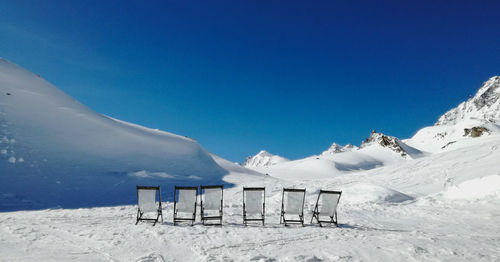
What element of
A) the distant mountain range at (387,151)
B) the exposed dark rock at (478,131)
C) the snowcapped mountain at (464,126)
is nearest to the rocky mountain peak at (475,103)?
the snowcapped mountain at (464,126)

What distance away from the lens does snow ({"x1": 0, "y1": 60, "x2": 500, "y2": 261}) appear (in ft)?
18.6

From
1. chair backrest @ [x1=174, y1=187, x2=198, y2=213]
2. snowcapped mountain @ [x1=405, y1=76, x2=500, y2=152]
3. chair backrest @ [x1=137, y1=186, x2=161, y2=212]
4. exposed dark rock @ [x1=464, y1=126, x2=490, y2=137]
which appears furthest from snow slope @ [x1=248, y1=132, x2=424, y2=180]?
chair backrest @ [x1=137, y1=186, x2=161, y2=212]

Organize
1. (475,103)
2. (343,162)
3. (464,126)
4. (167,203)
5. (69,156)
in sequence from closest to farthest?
(167,203)
(69,156)
(343,162)
(464,126)
(475,103)

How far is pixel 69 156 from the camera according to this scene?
19625 millimetres

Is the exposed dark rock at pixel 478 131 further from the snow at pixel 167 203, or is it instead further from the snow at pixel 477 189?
the snow at pixel 477 189

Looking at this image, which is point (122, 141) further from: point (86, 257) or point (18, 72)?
point (86, 257)

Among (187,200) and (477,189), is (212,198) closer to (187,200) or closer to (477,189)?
(187,200)

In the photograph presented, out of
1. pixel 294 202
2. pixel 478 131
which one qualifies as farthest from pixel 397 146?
pixel 294 202

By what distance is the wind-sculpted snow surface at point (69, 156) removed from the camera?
15180mm

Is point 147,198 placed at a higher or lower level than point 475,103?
lower

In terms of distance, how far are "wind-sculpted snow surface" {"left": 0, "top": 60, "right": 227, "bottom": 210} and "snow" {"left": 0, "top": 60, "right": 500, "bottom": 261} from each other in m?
0.10

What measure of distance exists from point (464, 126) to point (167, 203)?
100 metres

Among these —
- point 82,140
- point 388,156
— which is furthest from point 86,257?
point 388,156

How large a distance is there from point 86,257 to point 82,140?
19969 millimetres
